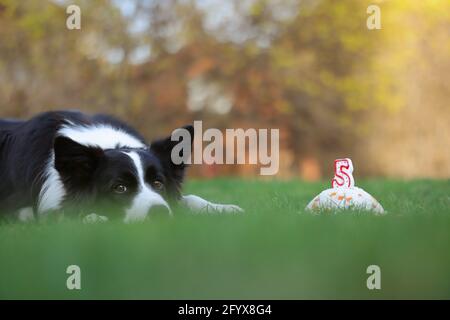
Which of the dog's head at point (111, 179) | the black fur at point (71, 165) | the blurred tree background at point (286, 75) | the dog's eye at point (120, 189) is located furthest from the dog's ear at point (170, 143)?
the blurred tree background at point (286, 75)

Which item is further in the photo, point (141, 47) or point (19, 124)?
point (141, 47)

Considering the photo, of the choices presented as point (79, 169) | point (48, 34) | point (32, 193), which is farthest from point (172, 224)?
point (48, 34)

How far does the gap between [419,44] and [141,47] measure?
23.7 ft

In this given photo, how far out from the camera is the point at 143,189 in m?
4.49

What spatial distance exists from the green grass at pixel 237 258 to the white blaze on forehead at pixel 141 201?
0.20 m

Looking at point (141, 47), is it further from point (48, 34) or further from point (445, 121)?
point (445, 121)

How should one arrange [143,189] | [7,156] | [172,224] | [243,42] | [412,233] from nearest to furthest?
[412,233] → [172,224] → [143,189] → [7,156] → [243,42]

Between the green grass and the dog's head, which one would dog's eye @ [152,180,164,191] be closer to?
the dog's head

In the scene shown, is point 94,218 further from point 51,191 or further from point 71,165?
point 51,191

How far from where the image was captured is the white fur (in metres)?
4.93

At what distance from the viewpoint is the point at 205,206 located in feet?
17.7

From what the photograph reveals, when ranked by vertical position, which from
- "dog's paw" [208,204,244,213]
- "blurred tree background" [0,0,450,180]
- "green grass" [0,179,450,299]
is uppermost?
"blurred tree background" [0,0,450,180]

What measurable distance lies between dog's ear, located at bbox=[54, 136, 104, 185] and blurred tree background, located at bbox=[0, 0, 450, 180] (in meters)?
9.65

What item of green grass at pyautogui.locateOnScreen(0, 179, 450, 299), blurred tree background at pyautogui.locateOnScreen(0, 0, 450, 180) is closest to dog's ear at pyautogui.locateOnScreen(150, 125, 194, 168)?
green grass at pyautogui.locateOnScreen(0, 179, 450, 299)
